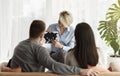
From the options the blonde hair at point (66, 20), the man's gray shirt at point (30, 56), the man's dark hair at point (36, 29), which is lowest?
the man's gray shirt at point (30, 56)

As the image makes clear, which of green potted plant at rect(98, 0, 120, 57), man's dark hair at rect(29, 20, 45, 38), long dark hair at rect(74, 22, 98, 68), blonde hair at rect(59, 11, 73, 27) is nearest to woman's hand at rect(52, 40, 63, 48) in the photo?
blonde hair at rect(59, 11, 73, 27)

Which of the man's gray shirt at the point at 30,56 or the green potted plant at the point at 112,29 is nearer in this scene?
the man's gray shirt at the point at 30,56

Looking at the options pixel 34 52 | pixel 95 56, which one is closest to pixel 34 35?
pixel 34 52

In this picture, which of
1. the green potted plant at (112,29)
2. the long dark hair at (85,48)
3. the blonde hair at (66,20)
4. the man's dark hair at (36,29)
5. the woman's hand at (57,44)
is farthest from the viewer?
the green potted plant at (112,29)

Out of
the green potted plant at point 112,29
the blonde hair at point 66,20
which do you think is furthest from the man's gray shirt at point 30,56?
the green potted plant at point 112,29

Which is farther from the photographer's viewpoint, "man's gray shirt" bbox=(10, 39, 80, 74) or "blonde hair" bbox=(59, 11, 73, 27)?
"blonde hair" bbox=(59, 11, 73, 27)

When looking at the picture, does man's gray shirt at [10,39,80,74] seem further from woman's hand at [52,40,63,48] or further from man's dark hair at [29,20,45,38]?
woman's hand at [52,40,63,48]

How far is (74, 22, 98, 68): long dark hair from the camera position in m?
2.47

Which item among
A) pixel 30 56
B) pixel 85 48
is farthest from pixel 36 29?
pixel 85 48

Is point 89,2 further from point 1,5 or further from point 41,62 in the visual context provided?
point 41,62

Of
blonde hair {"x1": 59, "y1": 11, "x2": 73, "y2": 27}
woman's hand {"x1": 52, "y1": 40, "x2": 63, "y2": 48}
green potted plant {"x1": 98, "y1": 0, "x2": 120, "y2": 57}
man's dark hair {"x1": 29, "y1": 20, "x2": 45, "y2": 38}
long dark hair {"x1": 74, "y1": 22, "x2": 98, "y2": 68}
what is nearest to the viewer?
long dark hair {"x1": 74, "y1": 22, "x2": 98, "y2": 68}

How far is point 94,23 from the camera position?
518cm

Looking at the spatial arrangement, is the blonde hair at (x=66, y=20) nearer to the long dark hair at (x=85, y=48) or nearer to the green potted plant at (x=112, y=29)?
the green potted plant at (x=112, y=29)

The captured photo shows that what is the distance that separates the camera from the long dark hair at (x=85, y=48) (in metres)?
2.47
